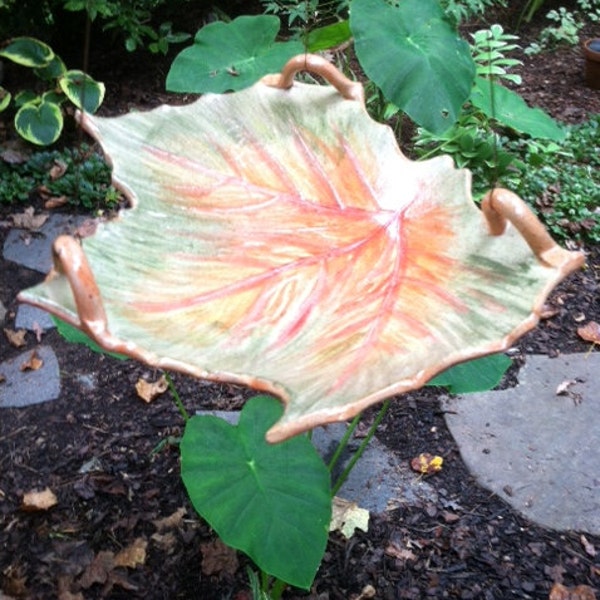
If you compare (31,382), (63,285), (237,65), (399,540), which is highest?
(63,285)

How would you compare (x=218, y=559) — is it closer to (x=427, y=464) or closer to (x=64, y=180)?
(x=427, y=464)

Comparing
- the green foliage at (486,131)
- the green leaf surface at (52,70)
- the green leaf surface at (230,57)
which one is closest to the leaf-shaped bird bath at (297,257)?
the green leaf surface at (230,57)

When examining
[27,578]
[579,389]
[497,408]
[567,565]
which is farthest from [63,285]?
[579,389]

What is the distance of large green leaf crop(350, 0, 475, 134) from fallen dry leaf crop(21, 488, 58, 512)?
126cm

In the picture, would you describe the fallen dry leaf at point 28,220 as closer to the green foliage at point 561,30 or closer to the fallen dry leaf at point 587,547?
the fallen dry leaf at point 587,547

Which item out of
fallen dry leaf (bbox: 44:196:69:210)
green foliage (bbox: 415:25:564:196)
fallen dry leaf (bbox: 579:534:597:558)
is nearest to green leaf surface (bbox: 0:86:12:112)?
fallen dry leaf (bbox: 44:196:69:210)

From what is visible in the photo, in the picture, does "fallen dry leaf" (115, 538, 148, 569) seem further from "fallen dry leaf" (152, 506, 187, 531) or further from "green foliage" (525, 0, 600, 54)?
"green foliage" (525, 0, 600, 54)

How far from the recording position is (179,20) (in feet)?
12.9

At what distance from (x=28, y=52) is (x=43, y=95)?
192 mm

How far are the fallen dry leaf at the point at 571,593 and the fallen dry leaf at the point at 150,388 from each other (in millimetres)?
1161

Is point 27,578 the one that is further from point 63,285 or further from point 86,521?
point 63,285

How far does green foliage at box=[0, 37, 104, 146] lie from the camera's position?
10.5 ft

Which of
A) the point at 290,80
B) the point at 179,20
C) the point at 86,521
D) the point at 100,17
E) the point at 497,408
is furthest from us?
the point at 179,20

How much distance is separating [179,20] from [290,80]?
2.96 metres
